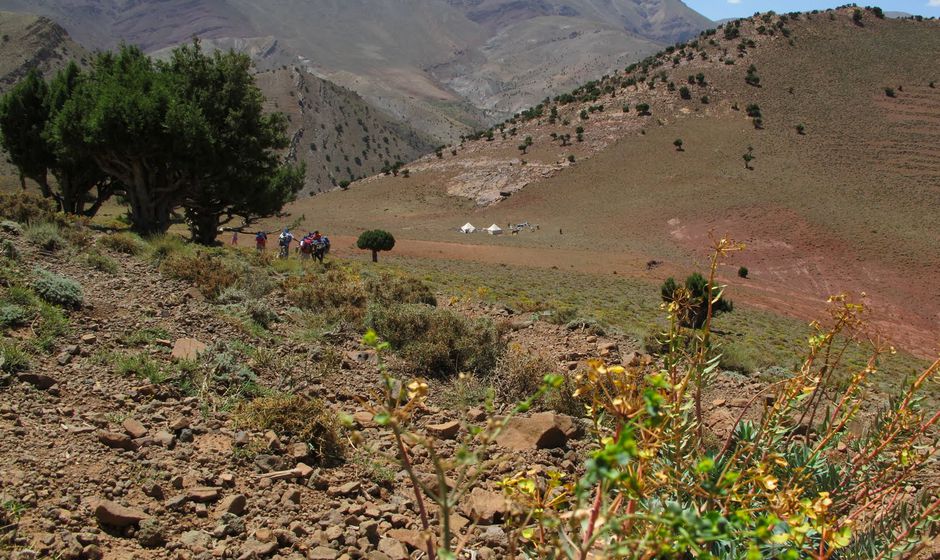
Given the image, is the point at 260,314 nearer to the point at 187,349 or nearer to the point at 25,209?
the point at 187,349

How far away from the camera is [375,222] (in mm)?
41125

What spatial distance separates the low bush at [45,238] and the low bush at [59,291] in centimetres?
286

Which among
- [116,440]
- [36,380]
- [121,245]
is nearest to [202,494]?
[116,440]

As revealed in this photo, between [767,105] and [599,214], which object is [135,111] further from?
[767,105]

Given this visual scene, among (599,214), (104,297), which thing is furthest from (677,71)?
(104,297)

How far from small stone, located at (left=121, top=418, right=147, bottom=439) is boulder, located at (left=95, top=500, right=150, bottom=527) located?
2.65 ft

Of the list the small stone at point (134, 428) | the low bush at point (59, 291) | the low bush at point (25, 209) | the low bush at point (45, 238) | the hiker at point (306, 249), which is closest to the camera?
the small stone at point (134, 428)

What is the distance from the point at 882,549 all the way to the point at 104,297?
7.31 metres

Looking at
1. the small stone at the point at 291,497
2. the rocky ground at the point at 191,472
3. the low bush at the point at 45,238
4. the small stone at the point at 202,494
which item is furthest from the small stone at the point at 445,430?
the low bush at the point at 45,238

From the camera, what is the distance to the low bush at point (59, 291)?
575cm

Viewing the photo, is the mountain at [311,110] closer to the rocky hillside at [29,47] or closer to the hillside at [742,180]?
the rocky hillside at [29,47]

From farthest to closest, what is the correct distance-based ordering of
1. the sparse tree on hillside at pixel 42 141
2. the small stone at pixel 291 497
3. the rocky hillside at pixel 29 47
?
the rocky hillside at pixel 29 47 < the sparse tree on hillside at pixel 42 141 < the small stone at pixel 291 497

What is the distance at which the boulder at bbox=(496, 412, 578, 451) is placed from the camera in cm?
456

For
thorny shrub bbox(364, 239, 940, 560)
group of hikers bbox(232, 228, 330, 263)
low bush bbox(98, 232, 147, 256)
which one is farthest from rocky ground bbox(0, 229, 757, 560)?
group of hikers bbox(232, 228, 330, 263)
